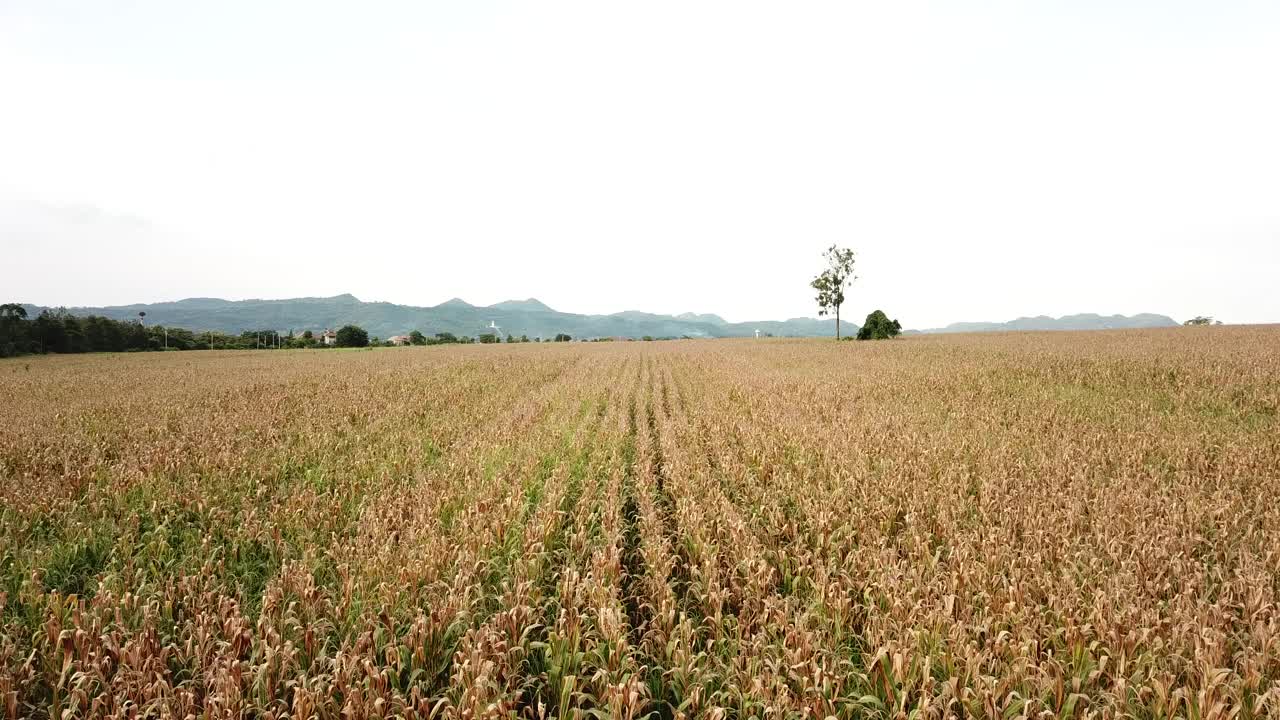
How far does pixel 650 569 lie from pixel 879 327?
6587 cm

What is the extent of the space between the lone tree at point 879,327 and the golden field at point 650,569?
54.2m

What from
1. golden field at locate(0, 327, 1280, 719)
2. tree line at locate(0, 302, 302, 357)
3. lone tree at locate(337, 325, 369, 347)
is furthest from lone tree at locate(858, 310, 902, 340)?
tree line at locate(0, 302, 302, 357)

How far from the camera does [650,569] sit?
4.74 m

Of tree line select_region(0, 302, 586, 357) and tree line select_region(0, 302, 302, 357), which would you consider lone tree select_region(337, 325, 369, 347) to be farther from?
tree line select_region(0, 302, 302, 357)

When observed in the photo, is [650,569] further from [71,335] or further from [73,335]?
[73,335]

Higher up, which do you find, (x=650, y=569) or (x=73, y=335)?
(x=73, y=335)

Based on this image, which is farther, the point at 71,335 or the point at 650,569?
the point at 71,335

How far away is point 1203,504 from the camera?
18.7ft

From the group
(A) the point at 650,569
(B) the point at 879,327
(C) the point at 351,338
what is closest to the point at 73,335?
(C) the point at 351,338

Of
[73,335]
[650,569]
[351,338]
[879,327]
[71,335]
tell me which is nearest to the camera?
[650,569]

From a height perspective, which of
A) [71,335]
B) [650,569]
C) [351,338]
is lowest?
[650,569]

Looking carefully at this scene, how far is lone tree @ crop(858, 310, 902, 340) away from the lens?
63094 millimetres

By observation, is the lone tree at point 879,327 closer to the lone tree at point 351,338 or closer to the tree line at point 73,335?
the lone tree at point 351,338

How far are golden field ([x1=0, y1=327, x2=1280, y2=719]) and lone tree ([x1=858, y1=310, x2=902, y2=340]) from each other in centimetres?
5417
